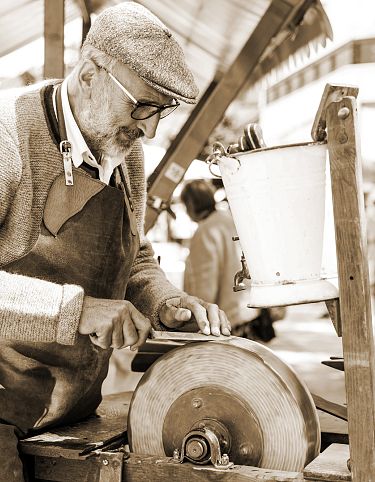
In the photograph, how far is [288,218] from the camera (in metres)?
1.77

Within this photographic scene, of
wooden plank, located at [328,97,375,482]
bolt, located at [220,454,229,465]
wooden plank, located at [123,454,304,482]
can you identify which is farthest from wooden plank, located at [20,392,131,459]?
wooden plank, located at [328,97,375,482]

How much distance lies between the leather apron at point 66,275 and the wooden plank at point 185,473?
1.29ft

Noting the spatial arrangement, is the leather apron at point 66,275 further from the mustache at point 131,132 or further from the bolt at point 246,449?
the bolt at point 246,449

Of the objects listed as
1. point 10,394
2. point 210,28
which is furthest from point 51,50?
point 10,394

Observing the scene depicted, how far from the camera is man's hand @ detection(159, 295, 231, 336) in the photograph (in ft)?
6.87

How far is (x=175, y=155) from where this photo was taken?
350 centimetres

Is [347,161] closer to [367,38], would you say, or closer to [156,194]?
[156,194]

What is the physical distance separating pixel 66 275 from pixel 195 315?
1.40ft

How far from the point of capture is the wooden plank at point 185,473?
5.76 ft

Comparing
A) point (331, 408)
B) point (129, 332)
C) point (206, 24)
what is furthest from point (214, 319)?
point (206, 24)

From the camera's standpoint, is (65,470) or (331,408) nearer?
(65,470)

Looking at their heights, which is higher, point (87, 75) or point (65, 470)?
point (87, 75)

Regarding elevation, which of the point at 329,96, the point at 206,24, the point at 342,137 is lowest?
the point at 342,137

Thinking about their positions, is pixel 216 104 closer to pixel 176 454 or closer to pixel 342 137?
pixel 342 137
